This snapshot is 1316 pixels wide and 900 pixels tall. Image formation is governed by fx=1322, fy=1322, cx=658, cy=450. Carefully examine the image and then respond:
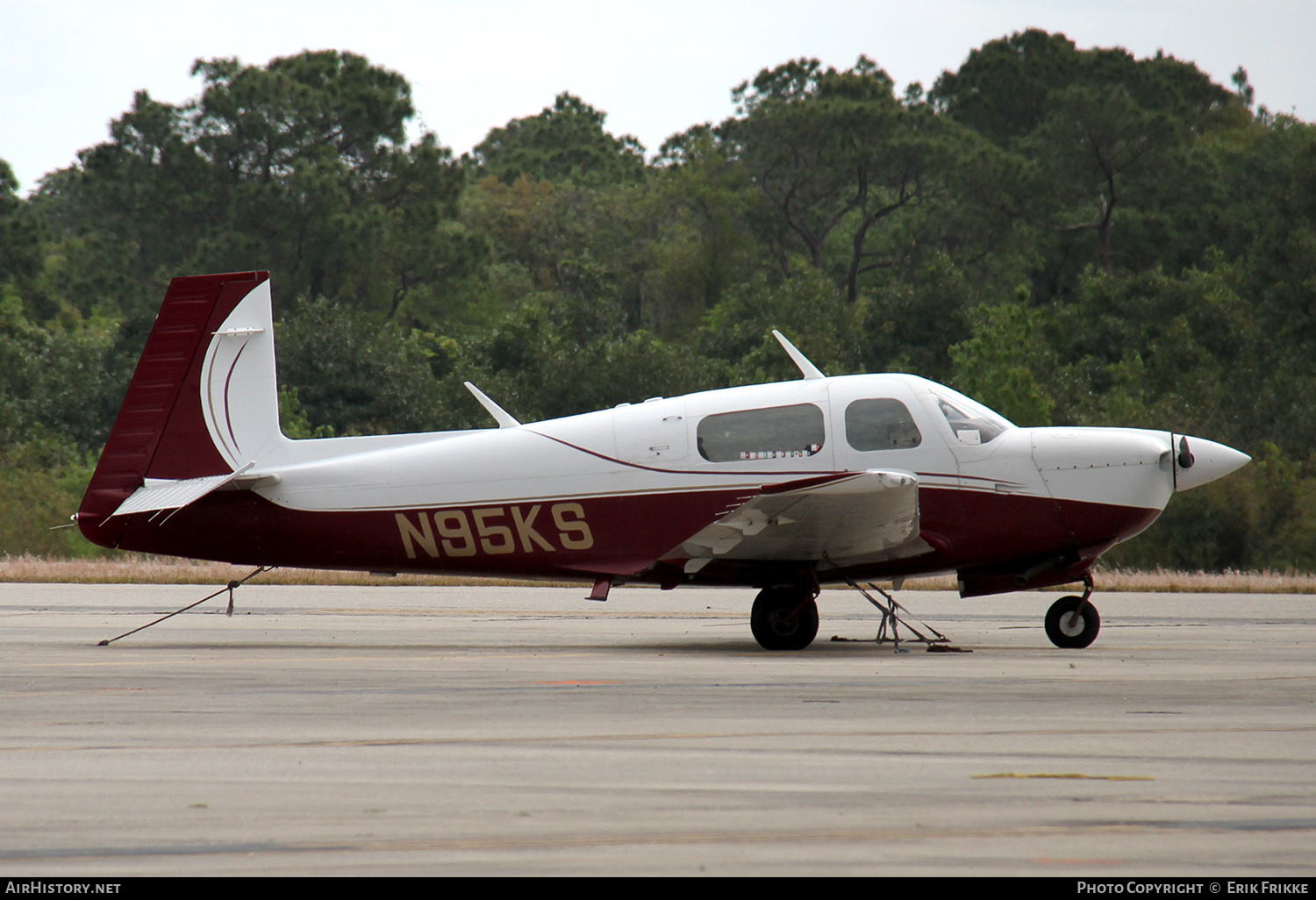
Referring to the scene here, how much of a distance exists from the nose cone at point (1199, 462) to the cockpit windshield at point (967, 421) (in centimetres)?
151

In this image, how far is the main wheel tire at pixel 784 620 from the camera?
1121 centimetres

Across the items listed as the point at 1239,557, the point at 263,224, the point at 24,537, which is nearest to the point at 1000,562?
the point at 1239,557

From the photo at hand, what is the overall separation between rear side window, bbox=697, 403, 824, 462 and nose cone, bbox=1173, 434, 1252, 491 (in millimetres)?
3133

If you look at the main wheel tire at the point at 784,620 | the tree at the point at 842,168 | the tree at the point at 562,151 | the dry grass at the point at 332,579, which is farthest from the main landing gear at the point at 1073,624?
the tree at the point at 562,151

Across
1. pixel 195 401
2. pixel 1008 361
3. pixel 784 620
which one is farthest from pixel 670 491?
pixel 1008 361

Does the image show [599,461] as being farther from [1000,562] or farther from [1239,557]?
[1239,557]

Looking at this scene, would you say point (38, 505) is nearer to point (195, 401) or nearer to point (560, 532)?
point (195, 401)

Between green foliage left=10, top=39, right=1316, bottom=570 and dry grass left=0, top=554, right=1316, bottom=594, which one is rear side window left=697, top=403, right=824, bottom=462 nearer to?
dry grass left=0, top=554, right=1316, bottom=594

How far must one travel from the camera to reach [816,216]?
5644 centimetres

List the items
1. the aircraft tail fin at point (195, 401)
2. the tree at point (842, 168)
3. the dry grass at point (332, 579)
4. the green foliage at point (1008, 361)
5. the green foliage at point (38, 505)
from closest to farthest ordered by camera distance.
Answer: the aircraft tail fin at point (195, 401) < the dry grass at point (332, 579) < the green foliage at point (38, 505) < the green foliage at point (1008, 361) < the tree at point (842, 168)

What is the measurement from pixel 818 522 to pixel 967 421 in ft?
5.65

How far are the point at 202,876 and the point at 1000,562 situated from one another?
8670 mm

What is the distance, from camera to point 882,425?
37.0ft

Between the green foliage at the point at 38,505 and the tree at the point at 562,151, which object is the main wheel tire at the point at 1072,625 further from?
the tree at the point at 562,151
